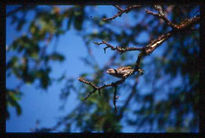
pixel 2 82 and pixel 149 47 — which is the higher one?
pixel 149 47

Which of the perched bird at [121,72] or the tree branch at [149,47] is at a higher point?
the tree branch at [149,47]

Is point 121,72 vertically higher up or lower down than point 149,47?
lower down

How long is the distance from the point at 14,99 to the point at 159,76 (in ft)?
7.48

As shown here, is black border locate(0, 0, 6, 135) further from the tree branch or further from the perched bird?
the perched bird

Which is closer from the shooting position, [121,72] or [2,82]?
[2,82]

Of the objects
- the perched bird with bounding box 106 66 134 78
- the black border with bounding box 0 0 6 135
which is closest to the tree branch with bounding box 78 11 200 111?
the perched bird with bounding box 106 66 134 78

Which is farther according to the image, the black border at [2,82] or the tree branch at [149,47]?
the tree branch at [149,47]

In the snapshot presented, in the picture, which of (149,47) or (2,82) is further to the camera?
(149,47)

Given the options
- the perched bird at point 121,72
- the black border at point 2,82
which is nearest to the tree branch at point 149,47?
the perched bird at point 121,72

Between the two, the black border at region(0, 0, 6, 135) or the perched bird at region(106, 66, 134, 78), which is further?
the perched bird at region(106, 66, 134, 78)

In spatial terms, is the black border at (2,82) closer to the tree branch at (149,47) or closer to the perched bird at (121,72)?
the tree branch at (149,47)

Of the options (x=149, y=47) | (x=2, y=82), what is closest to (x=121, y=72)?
(x=149, y=47)

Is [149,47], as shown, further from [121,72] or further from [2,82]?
[2,82]
